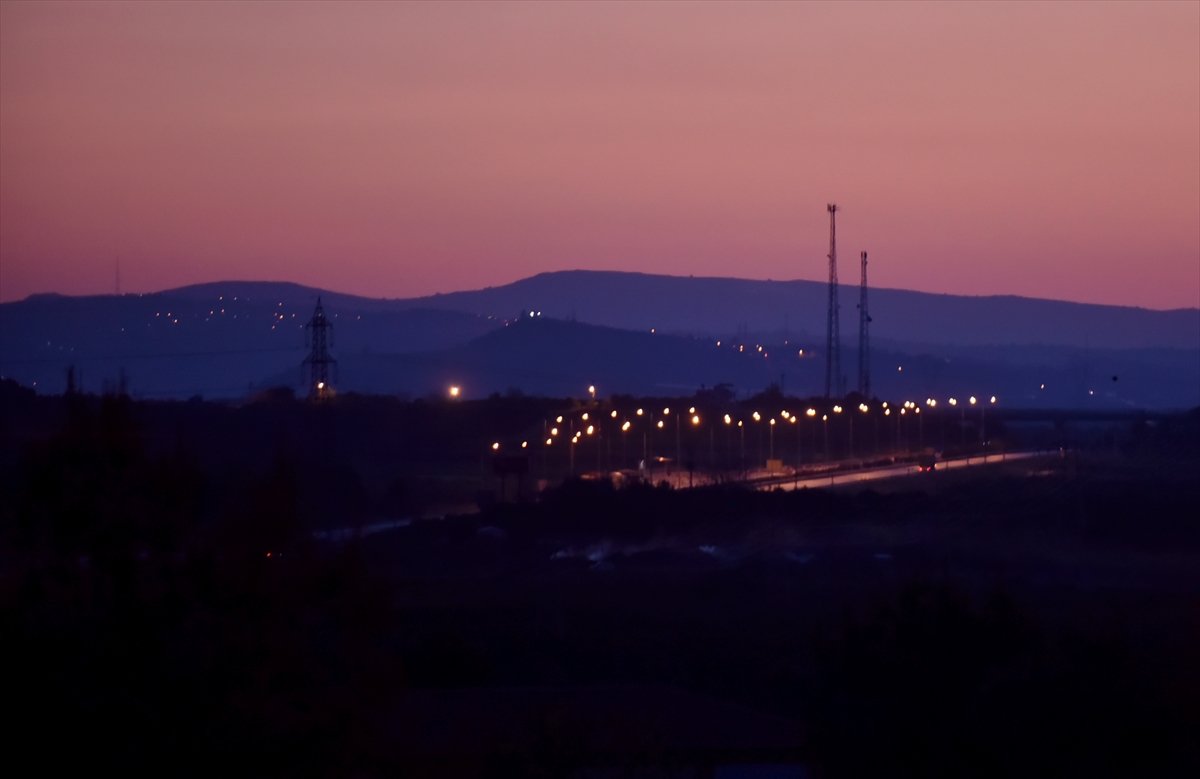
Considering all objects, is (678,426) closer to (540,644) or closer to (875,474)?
(875,474)

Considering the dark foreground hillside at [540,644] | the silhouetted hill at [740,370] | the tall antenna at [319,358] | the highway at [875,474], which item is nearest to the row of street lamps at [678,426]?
the highway at [875,474]

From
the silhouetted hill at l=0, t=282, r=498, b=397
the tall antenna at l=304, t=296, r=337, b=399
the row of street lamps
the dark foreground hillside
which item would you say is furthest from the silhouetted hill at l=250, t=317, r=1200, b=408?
the dark foreground hillside

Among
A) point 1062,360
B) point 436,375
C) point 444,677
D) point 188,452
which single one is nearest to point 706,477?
point 444,677

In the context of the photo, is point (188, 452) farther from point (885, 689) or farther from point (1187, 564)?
point (1187, 564)

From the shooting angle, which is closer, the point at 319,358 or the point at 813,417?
the point at 319,358

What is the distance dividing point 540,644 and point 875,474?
18467 mm

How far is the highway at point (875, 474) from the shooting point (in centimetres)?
2948

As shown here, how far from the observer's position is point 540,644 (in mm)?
14844

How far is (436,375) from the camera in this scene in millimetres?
62250

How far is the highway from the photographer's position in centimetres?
2948

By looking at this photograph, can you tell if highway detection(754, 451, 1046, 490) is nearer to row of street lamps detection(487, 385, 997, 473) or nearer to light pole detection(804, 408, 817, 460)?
row of street lamps detection(487, 385, 997, 473)

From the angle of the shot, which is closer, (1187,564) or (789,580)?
(1187,564)

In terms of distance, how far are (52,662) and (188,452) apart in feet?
3.52

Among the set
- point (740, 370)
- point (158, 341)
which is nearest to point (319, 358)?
point (158, 341)
